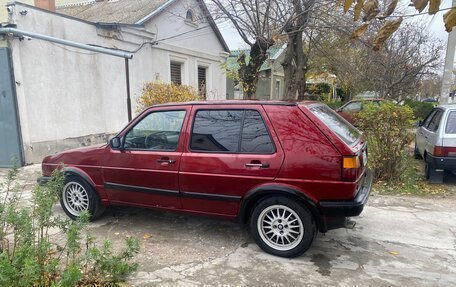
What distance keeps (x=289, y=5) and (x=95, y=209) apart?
8.03 metres

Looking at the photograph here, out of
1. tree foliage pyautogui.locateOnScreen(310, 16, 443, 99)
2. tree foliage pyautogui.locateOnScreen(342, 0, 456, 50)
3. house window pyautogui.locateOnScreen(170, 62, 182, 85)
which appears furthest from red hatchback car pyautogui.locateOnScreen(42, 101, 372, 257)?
tree foliage pyautogui.locateOnScreen(310, 16, 443, 99)

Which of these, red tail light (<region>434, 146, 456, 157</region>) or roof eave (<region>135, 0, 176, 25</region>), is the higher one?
roof eave (<region>135, 0, 176, 25</region>)

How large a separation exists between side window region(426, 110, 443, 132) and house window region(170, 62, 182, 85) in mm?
8866

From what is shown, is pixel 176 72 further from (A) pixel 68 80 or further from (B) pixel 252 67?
(A) pixel 68 80

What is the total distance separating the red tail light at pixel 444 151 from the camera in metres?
5.72

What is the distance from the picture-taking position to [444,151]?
19.0ft

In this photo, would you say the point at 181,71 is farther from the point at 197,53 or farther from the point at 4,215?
the point at 4,215

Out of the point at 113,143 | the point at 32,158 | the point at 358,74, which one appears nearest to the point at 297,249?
the point at 113,143

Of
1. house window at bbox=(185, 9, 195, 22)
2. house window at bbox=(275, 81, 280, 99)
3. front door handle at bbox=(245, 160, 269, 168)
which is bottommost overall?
front door handle at bbox=(245, 160, 269, 168)

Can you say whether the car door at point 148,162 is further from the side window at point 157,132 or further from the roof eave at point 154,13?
the roof eave at point 154,13

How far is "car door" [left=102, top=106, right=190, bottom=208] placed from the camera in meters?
3.94

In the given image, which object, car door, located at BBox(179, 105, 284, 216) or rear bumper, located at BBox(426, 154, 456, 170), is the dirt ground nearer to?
car door, located at BBox(179, 105, 284, 216)

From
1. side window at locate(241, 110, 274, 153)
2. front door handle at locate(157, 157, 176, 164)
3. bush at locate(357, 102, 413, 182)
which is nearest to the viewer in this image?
side window at locate(241, 110, 274, 153)

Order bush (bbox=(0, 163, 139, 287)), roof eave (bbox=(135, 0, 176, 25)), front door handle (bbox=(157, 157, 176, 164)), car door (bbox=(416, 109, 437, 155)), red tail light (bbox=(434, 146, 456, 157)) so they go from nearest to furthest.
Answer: bush (bbox=(0, 163, 139, 287)), front door handle (bbox=(157, 157, 176, 164)), red tail light (bbox=(434, 146, 456, 157)), car door (bbox=(416, 109, 437, 155)), roof eave (bbox=(135, 0, 176, 25))
